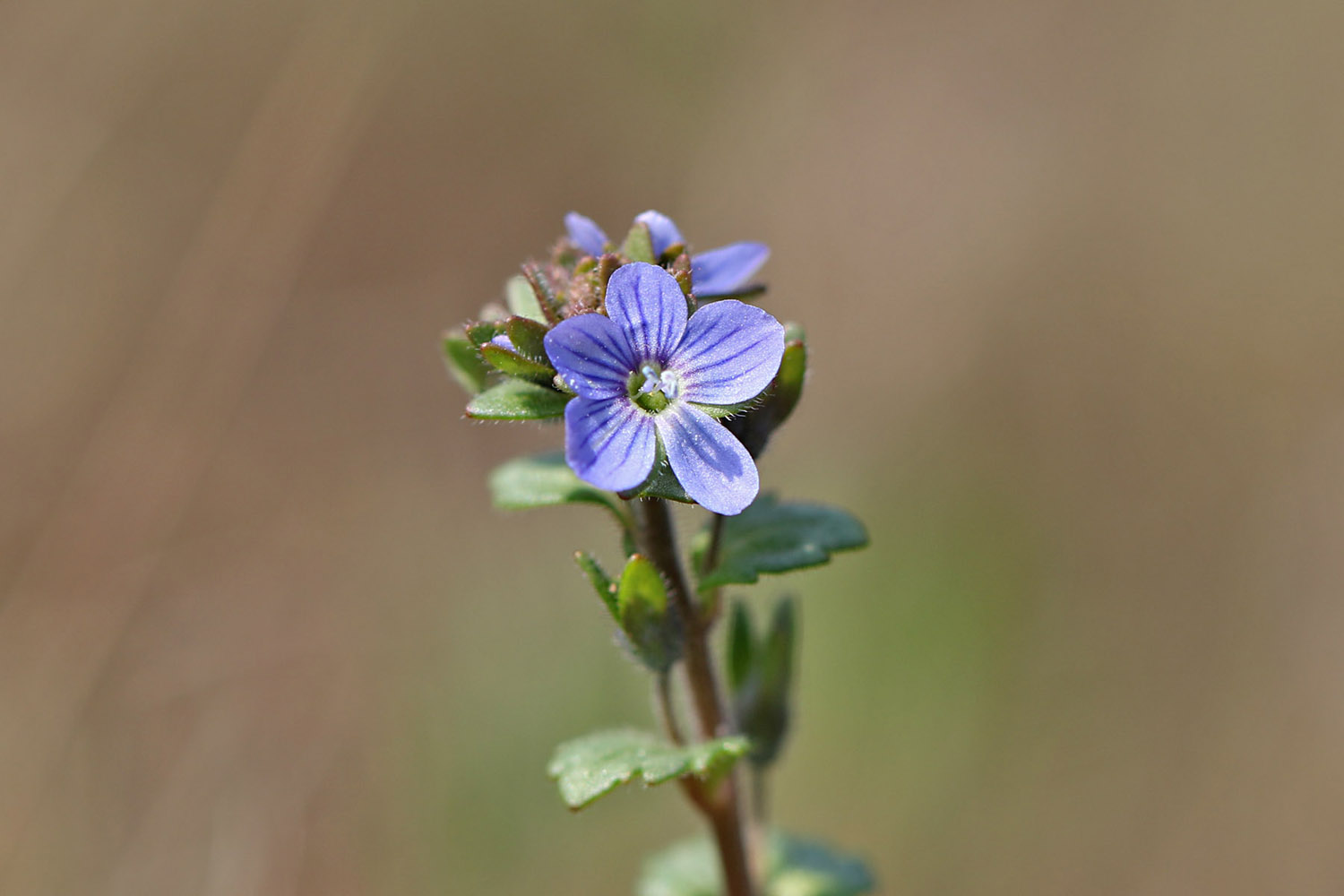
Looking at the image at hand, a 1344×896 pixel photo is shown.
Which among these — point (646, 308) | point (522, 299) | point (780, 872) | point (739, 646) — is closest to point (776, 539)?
point (739, 646)

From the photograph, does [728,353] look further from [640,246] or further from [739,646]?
[739,646]

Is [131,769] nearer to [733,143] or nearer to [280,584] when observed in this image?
[280,584]

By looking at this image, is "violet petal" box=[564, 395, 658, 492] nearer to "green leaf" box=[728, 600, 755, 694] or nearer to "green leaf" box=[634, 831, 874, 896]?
"green leaf" box=[728, 600, 755, 694]

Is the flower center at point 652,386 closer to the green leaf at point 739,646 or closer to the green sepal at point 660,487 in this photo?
the green sepal at point 660,487

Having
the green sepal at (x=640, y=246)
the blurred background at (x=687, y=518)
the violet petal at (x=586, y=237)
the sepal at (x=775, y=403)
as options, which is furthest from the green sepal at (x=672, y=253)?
the blurred background at (x=687, y=518)

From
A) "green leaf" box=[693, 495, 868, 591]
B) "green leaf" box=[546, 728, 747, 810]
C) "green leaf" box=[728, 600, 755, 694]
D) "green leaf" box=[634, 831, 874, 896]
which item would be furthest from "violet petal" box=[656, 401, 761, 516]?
"green leaf" box=[634, 831, 874, 896]
